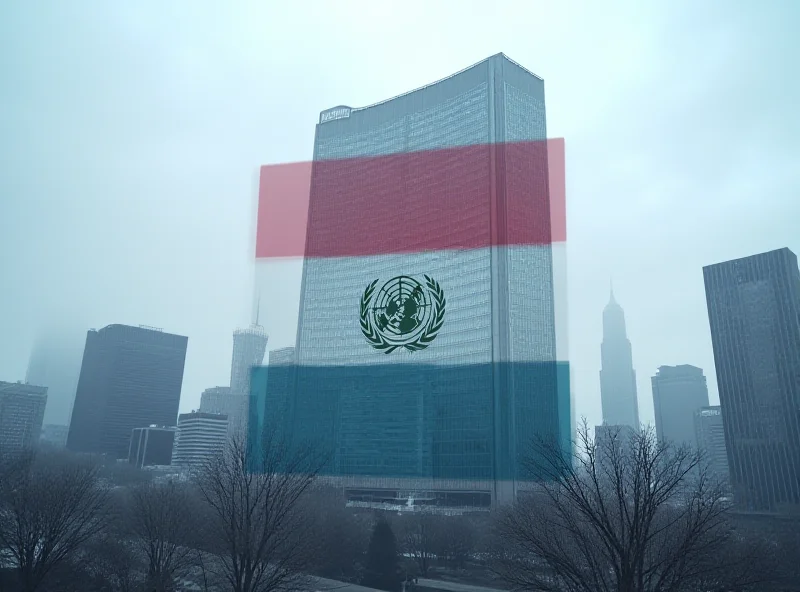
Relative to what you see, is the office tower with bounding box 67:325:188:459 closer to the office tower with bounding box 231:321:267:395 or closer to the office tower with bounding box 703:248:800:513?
the office tower with bounding box 231:321:267:395

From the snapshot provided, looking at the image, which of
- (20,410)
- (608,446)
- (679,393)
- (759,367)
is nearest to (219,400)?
(20,410)

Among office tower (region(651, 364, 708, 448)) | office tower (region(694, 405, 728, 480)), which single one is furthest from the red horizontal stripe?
office tower (region(651, 364, 708, 448))

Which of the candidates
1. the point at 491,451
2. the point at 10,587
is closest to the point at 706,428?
the point at 491,451

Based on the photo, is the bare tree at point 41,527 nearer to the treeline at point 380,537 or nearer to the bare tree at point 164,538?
the treeline at point 380,537

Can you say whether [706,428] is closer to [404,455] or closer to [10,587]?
[404,455]

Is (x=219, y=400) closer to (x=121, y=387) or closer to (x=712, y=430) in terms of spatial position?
(x=121, y=387)

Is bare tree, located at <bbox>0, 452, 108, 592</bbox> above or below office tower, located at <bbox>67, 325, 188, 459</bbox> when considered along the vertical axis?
below
